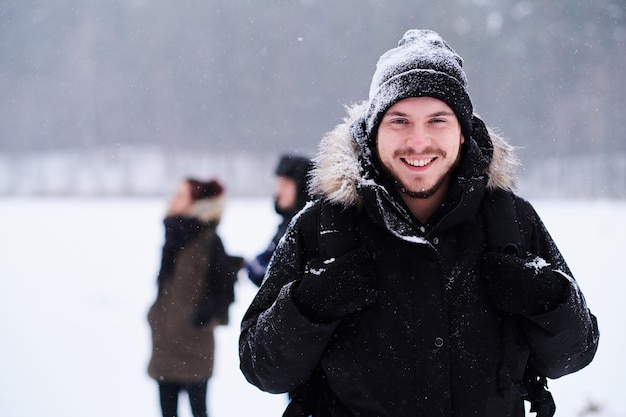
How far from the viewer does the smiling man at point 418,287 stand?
1122 millimetres

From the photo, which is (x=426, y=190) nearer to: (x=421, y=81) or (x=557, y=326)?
(x=421, y=81)

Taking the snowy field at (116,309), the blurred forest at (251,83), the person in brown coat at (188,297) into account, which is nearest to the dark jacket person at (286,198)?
the person in brown coat at (188,297)

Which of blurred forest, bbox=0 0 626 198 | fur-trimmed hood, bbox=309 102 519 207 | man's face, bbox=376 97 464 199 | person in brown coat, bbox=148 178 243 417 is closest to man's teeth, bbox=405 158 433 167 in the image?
man's face, bbox=376 97 464 199

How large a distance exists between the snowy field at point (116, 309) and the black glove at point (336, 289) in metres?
1.90

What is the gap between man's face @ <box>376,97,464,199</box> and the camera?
3.88 feet

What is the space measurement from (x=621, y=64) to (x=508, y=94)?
5.81ft

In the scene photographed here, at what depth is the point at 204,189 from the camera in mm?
2869

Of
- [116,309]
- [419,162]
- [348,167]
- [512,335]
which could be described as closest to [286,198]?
[348,167]

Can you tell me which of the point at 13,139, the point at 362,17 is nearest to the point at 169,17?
the point at 362,17

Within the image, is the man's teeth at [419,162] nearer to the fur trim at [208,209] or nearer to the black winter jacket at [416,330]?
the black winter jacket at [416,330]

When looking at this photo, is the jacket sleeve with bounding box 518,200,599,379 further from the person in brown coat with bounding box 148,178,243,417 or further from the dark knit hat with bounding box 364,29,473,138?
the person in brown coat with bounding box 148,178,243,417

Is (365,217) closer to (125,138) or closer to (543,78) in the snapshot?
(543,78)

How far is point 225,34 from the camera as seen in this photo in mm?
9875

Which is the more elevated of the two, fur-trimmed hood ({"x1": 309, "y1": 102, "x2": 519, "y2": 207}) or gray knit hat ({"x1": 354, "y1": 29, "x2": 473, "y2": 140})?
gray knit hat ({"x1": 354, "y1": 29, "x2": 473, "y2": 140})
